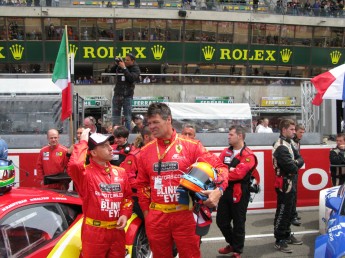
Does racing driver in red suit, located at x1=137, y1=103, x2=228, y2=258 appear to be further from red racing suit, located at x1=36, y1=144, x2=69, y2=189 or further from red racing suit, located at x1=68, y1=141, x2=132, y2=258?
red racing suit, located at x1=36, y1=144, x2=69, y2=189

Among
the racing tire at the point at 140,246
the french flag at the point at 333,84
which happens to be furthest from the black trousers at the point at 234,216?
the french flag at the point at 333,84

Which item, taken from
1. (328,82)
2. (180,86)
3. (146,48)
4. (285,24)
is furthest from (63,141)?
(285,24)

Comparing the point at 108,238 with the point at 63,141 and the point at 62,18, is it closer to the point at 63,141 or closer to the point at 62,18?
the point at 63,141

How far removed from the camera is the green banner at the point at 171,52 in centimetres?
3006

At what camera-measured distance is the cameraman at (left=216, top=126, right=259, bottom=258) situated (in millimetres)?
5277

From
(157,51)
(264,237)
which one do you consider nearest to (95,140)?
(264,237)

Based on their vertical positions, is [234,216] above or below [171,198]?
below

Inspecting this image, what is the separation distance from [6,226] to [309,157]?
249 inches

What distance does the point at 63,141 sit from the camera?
8.27 metres

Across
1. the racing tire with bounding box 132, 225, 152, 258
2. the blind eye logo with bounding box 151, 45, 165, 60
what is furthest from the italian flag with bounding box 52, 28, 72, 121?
the blind eye logo with bounding box 151, 45, 165, 60

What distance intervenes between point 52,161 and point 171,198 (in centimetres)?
339

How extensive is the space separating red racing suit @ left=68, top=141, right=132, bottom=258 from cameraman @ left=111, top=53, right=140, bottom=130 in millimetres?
5062

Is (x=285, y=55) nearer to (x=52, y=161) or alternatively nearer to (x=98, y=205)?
(x=52, y=161)

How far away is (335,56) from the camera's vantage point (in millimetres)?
34062
